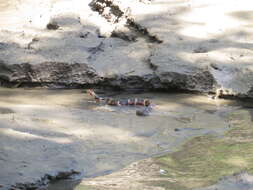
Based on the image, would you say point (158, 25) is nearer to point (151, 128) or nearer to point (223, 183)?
point (151, 128)

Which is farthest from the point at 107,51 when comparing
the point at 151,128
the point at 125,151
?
the point at 125,151

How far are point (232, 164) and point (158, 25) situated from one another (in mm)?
2789

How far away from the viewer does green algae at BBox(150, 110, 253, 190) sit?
3.59 m

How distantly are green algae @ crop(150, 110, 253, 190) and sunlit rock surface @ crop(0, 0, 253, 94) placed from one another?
982 mm

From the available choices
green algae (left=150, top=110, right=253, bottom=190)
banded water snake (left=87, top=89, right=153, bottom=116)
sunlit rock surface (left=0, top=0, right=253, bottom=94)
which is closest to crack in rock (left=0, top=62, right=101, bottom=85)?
sunlit rock surface (left=0, top=0, right=253, bottom=94)

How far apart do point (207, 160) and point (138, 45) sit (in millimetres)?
2399

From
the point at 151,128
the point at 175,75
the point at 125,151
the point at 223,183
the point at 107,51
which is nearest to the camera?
the point at 223,183

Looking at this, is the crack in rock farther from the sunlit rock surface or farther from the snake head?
the snake head

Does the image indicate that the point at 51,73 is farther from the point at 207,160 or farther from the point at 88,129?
the point at 207,160

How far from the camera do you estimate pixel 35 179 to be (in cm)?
344

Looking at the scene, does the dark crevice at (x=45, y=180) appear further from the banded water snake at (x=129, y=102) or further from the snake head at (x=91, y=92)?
the snake head at (x=91, y=92)

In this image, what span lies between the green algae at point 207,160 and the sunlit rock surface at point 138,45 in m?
0.98

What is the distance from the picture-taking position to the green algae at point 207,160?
359 cm

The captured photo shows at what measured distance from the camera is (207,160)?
3.94 metres
